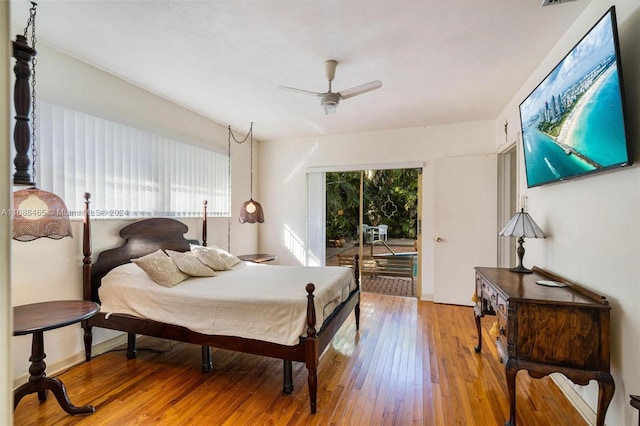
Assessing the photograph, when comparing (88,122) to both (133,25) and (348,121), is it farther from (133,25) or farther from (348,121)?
(348,121)

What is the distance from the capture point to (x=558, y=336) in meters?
1.73

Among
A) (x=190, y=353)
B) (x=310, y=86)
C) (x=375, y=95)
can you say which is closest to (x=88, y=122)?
(x=310, y=86)

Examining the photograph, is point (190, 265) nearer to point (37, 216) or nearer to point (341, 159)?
point (37, 216)

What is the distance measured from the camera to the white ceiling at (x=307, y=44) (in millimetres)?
1958

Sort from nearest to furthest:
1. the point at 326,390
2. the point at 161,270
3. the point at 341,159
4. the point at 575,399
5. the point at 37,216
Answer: the point at 37,216 < the point at 575,399 < the point at 326,390 < the point at 161,270 < the point at 341,159

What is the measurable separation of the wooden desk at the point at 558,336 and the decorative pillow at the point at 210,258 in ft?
9.08

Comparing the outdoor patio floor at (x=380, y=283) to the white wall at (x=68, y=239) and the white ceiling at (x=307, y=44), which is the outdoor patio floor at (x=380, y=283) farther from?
the white wall at (x=68, y=239)

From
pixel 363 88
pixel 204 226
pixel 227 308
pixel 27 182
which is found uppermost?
pixel 363 88

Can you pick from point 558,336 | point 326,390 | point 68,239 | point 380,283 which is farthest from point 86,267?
point 380,283

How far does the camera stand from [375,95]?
3367mm

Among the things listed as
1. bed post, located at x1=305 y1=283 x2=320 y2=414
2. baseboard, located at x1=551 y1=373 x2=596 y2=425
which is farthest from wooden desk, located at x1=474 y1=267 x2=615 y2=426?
bed post, located at x1=305 y1=283 x2=320 y2=414

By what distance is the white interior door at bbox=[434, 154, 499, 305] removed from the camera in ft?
13.7

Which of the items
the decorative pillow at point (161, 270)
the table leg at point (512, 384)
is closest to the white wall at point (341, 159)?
the decorative pillow at point (161, 270)

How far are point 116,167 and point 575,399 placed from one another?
14.4 feet
